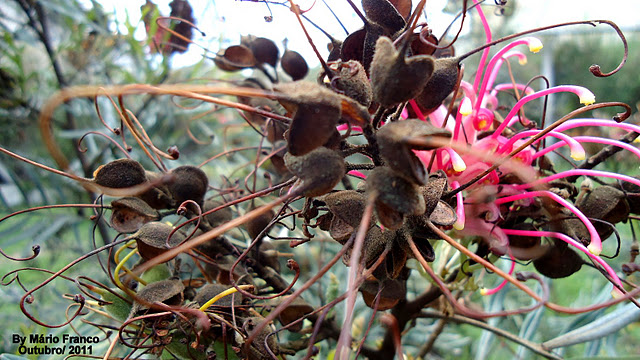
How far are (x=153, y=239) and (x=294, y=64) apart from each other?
249 mm

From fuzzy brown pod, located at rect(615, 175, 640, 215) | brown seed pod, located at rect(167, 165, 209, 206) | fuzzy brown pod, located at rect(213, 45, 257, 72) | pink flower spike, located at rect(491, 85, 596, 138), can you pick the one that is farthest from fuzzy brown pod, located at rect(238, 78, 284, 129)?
fuzzy brown pod, located at rect(615, 175, 640, 215)

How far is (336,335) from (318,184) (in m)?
0.29

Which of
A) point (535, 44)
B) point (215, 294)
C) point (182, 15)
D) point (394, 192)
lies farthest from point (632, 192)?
point (182, 15)

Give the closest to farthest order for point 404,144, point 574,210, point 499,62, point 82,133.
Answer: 1. point 404,144
2. point 574,210
3. point 499,62
4. point 82,133

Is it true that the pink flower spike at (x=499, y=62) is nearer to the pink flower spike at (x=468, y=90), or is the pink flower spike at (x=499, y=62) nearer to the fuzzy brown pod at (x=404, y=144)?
the pink flower spike at (x=468, y=90)

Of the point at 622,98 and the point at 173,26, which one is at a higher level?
the point at 173,26

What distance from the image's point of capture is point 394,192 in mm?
242

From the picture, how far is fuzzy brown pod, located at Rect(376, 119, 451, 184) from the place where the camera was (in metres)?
0.23

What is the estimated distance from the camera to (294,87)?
0.23 m

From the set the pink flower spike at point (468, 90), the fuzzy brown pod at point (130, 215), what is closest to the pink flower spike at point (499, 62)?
the pink flower spike at point (468, 90)

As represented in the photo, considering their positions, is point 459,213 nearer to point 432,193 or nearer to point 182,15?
point 432,193

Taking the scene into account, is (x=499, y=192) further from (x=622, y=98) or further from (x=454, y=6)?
(x=622, y=98)

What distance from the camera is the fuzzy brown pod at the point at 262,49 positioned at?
50 centimetres

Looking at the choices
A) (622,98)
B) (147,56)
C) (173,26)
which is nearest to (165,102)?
(147,56)
